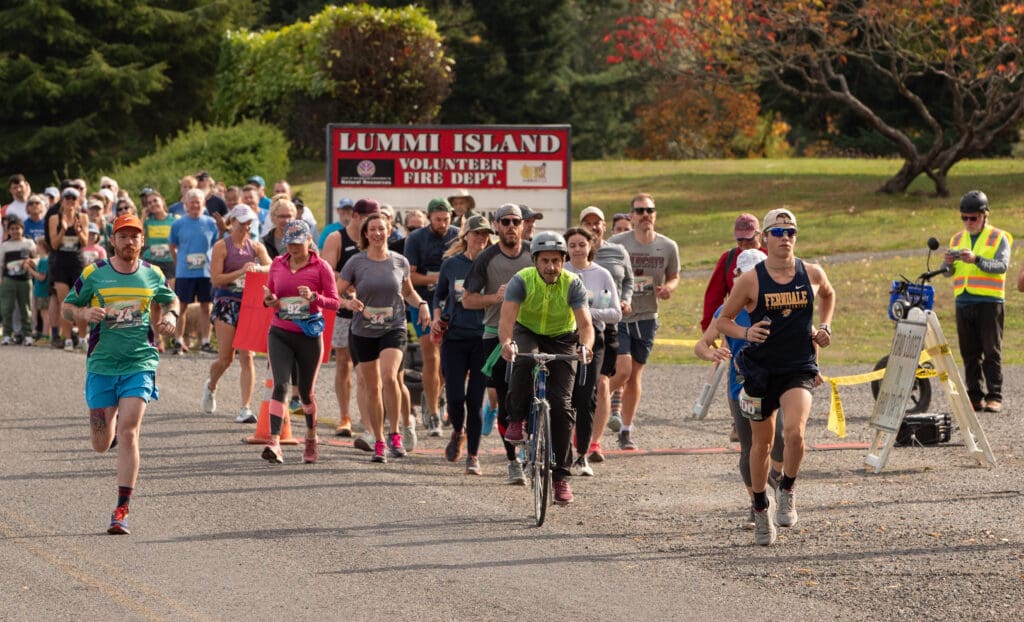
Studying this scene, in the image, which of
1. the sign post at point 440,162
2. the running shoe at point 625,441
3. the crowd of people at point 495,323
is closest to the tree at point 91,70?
the sign post at point 440,162

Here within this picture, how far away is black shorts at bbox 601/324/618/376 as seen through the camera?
1266 cm

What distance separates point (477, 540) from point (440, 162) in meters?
12.2

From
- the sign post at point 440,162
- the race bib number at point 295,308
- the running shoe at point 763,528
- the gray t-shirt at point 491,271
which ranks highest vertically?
the sign post at point 440,162

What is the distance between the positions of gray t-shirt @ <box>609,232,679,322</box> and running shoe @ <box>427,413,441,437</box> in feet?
6.33

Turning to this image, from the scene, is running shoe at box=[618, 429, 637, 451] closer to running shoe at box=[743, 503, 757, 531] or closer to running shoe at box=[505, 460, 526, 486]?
running shoe at box=[505, 460, 526, 486]

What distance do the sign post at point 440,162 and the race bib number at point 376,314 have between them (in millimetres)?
8563

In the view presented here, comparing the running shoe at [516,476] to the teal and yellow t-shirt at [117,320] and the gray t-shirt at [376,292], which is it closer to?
the gray t-shirt at [376,292]

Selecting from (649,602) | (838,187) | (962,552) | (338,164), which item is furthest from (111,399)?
(838,187)

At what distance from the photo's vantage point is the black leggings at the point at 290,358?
1233cm

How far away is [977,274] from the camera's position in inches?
626

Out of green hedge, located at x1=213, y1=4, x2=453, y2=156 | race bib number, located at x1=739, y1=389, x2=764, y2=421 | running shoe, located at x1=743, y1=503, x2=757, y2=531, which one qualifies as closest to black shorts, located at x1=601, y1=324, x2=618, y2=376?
running shoe, located at x1=743, y1=503, x2=757, y2=531

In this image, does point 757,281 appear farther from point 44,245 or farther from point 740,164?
point 740,164

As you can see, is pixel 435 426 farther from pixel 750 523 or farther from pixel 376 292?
pixel 750 523

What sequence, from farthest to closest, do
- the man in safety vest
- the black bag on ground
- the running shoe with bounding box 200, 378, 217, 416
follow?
1. the man in safety vest
2. the running shoe with bounding box 200, 378, 217, 416
3. the black bag on ground
